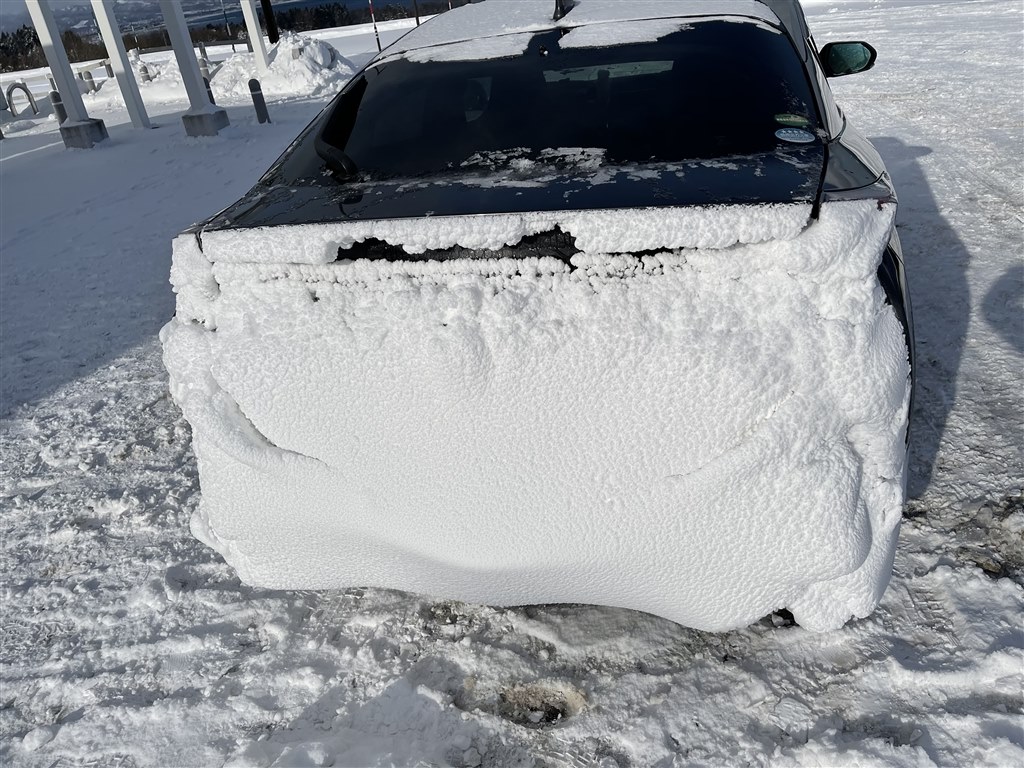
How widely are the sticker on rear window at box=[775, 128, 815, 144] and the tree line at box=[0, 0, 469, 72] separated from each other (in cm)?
3072

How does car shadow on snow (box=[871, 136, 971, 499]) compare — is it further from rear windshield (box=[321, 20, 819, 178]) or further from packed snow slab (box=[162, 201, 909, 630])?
rear windshield (box=[321, 20, 819, 178])

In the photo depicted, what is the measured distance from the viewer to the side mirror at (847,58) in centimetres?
332

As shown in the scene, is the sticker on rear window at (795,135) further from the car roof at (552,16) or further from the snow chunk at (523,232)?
the car roof at (552,16)

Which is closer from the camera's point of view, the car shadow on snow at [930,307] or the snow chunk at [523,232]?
the snow chunk at [523,232]

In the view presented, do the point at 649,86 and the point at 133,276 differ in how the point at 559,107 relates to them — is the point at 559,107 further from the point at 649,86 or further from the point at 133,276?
the point at 133,276

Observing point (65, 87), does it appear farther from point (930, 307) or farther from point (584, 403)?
point (584, 403)

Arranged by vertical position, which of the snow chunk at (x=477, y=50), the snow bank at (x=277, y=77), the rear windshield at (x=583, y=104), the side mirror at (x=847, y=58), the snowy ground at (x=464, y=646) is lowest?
the snowy ground at (x=464, y=646)

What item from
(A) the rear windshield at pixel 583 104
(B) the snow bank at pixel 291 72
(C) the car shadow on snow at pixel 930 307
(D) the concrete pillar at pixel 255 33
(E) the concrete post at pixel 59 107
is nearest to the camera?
(A) the rear windshield at pixel 583 104

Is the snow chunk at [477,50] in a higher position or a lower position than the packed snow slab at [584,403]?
higher

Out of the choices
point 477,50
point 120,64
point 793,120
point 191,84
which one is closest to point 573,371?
point 793,120

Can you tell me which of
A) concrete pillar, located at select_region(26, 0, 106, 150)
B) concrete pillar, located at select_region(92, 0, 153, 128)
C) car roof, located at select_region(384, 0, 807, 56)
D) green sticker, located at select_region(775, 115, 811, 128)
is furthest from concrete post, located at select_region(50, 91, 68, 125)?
green sticker, located at select_region(775, 115, 811, 128)

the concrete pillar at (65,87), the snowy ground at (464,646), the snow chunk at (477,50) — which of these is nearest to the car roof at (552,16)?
the snow chunk at (477,50)

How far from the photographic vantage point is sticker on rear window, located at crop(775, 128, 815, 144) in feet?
6.21

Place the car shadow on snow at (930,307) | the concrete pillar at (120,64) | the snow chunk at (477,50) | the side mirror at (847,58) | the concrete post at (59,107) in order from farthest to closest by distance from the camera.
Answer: the concrete pillar at (120,64) → the concrete post at (59,107) → the side mirror at (847,58) → the car shadow on snow at (930,307) → the snow chunk at (477,50)
